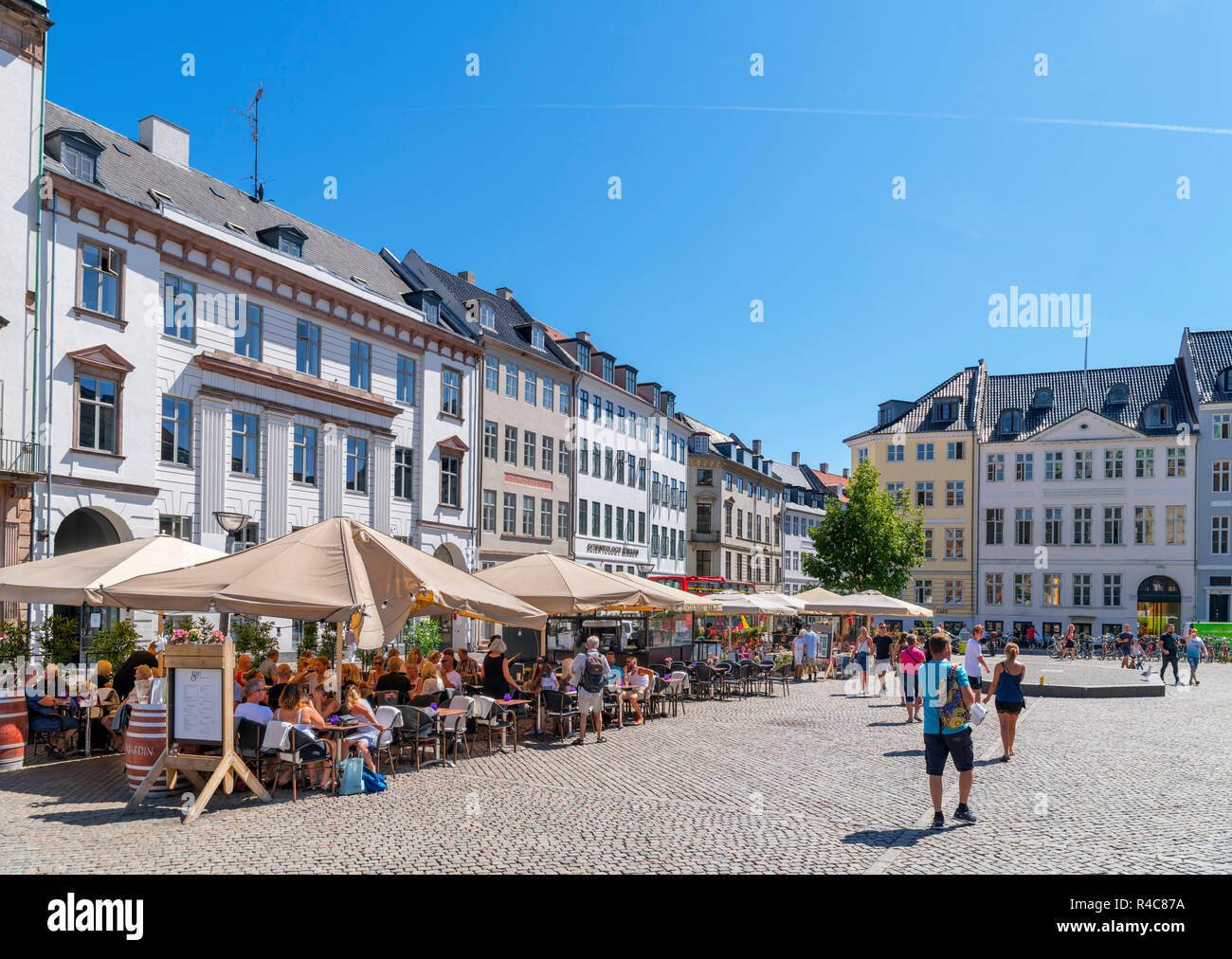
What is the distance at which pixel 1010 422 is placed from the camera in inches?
2486

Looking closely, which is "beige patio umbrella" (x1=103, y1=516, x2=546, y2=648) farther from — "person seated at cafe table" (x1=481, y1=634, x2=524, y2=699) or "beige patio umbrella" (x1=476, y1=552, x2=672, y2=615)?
"beige patio umbrella" (x1=476, y1=552, x2=672, y2=615)

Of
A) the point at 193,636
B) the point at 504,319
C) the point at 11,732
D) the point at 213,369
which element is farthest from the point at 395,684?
the point at 504,319

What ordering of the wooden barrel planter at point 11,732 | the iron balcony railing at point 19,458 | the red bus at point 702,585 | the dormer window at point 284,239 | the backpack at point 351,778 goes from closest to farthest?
the backpack at point 351,778 < the wooden barrel planter at point 11,732 < the iron balcony railing at point 19,458 < the dormer window at point 284,239 < the red bus at point 702,585

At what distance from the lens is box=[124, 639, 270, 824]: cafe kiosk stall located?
11.0 m

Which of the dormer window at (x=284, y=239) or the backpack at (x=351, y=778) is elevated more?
the dormer window at (x=284, y=239)

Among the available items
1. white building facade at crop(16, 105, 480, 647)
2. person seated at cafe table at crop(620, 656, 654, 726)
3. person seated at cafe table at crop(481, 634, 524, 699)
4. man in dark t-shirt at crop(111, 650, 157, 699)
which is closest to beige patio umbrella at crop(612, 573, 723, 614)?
person seated at cafe table at crop(620, 656, 654, 726)

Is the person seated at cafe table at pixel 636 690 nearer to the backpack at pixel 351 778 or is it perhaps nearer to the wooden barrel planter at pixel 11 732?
the backpack at pixel 351 778

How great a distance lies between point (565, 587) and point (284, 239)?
63.8 feet

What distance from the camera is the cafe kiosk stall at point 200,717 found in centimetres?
1100

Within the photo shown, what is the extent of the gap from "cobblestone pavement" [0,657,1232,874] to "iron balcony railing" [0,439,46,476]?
36.3 ft

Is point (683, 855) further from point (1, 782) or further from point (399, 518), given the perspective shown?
point (399, 518)

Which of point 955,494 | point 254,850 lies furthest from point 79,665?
point 955,494

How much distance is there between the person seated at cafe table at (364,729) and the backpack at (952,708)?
6.61 meters

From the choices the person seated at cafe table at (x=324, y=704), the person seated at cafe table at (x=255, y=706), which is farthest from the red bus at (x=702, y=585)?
the person seated at cafe table at (x=255, y=706)
